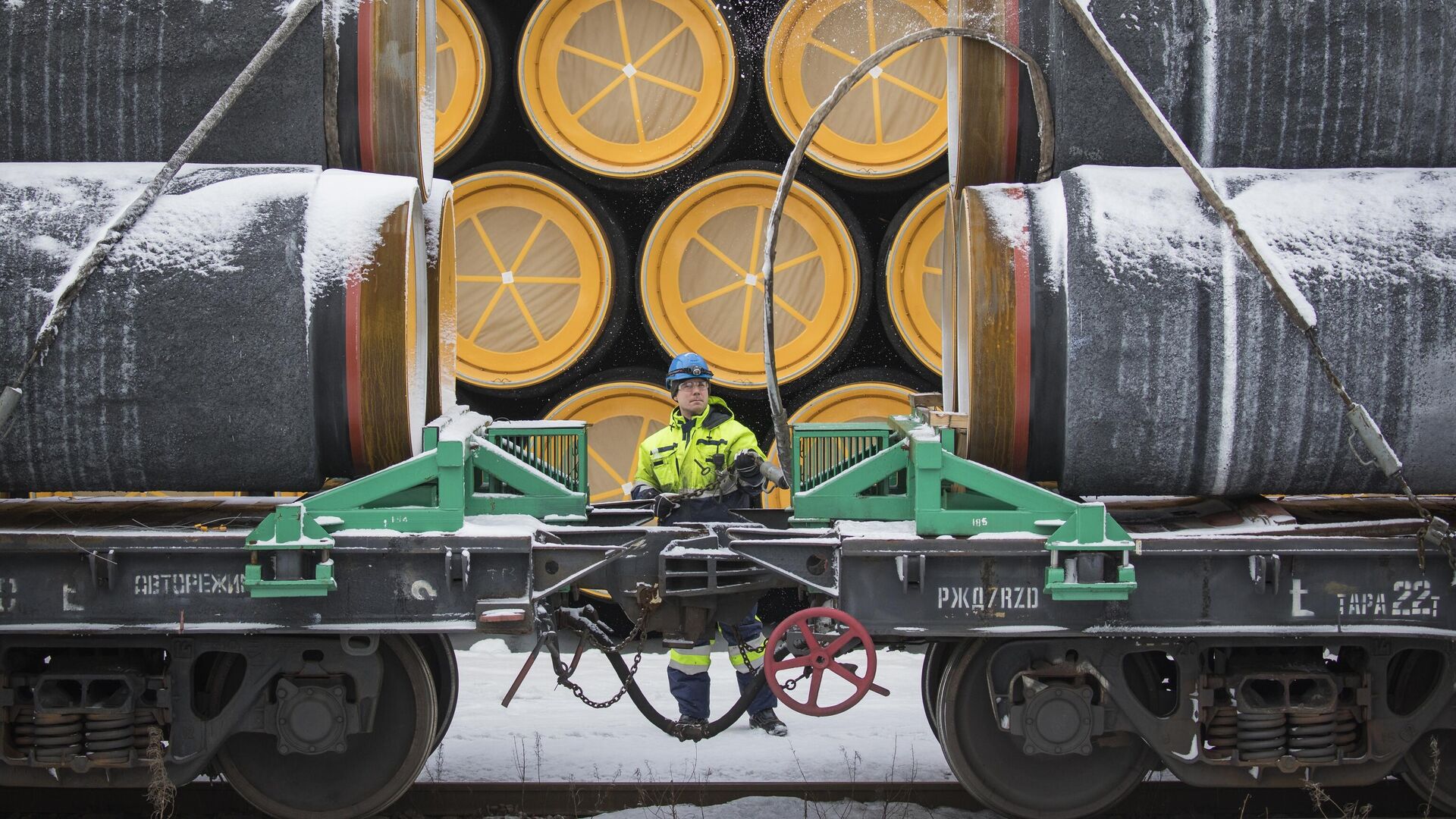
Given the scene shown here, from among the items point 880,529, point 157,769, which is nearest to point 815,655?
point 880,529

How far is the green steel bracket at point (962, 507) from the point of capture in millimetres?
4922

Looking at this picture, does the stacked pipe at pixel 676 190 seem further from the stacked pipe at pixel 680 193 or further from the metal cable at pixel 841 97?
the metal cable at pixel 841 97

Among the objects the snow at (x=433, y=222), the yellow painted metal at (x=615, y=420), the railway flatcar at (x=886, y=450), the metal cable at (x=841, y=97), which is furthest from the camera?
the yellow painted metal at (x=615, y=420)

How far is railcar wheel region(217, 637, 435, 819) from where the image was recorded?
5398 millimetres

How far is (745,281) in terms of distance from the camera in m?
8.07

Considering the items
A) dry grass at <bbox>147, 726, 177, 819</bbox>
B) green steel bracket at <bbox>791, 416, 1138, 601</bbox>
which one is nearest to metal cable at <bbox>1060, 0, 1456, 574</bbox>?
green steel bracket at <bbox>791, 416, 1138, 601</bbox>

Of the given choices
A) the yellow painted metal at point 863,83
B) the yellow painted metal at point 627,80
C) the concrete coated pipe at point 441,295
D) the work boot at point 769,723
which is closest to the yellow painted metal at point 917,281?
the yellow painted metal at point 863,83

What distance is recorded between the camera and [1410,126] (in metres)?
5.32

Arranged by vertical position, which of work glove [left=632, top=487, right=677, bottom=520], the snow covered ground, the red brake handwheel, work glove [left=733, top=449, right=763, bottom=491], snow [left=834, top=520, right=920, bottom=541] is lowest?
the snow covered ground

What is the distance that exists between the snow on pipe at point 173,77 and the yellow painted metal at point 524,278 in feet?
8.07

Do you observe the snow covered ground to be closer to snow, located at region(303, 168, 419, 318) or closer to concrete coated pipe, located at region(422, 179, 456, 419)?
concrete coated pipe, located at region(422, 179, 456, 419)

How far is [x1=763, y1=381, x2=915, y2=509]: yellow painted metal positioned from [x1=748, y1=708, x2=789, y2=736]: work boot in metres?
1.65

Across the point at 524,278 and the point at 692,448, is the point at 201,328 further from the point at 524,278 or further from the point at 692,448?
the point at 524,278

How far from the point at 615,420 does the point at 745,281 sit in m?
1.19
